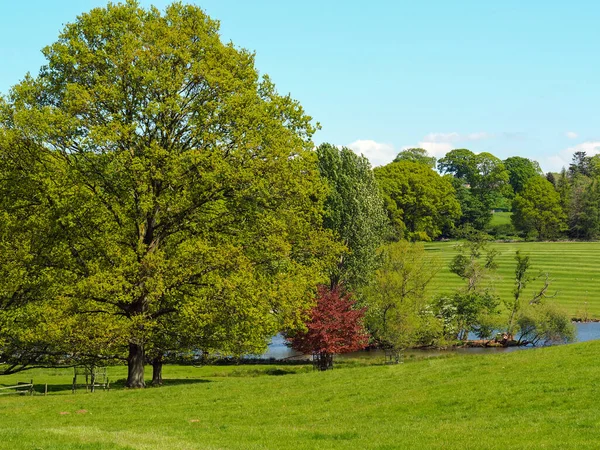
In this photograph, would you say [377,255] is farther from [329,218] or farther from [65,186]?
[65,186]

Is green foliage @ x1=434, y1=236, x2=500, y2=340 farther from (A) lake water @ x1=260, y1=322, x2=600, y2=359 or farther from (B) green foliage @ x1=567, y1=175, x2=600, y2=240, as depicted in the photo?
(B) green foliage @ x1=567, y1=175, x2=600, y2=240

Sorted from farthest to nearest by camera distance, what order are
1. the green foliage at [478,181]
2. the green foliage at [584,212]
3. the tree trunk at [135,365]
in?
the green foliage at [478,181]
the green foliage at [584,212]
the tree trunk at [135,365]

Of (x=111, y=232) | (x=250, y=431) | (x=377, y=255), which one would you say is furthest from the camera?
(x=377, y=255)

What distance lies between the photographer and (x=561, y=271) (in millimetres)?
92625

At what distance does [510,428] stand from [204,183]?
1538 centimetres

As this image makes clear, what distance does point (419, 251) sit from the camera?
55.7 m

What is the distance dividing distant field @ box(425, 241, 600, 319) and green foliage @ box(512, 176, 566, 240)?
1035 cm

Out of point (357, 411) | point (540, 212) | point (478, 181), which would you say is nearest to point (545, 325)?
point (357, 411)

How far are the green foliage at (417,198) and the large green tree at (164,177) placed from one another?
88492mm

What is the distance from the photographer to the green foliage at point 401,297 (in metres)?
52.2

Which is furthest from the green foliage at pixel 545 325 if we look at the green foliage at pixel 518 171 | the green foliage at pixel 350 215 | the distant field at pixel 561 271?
the green foliage at pixel 518 171

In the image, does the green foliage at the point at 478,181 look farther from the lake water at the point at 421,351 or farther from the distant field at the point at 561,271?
the lake water at the point at 421,351

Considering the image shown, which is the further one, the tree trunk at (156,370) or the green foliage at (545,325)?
the green foliage at (545,325)

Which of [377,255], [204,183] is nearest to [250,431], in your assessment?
[204,183]
